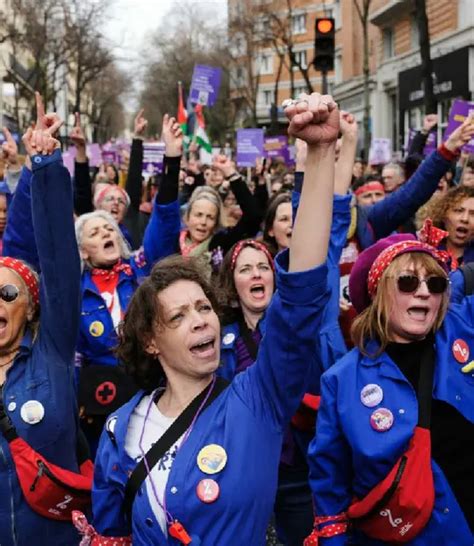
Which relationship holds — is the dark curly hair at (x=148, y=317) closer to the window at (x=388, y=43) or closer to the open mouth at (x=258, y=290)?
the open mouth at (x=258, y=290)

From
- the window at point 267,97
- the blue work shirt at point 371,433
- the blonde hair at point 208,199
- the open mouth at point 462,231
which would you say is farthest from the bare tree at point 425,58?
the window at point 267,97

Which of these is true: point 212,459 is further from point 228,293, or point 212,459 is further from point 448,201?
point 448,201

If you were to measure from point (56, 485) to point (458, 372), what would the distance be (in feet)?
4.71

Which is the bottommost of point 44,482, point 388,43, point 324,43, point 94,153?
point 44,482

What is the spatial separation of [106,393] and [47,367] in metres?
1.55

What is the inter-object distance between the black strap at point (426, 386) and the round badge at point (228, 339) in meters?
1.12

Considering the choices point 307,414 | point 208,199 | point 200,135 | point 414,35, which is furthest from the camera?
point 414,35

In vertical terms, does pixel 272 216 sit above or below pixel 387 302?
above

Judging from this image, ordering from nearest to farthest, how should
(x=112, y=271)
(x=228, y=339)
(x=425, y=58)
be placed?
(x=228, y=339)
(x=112, y=271)
(x=425, y=58)

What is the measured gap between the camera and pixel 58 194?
274 cm

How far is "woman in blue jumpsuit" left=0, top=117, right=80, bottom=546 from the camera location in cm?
270

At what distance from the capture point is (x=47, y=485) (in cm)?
268

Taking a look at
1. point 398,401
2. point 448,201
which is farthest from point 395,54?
point 398,401

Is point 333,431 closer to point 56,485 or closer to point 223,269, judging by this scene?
point 56,485
